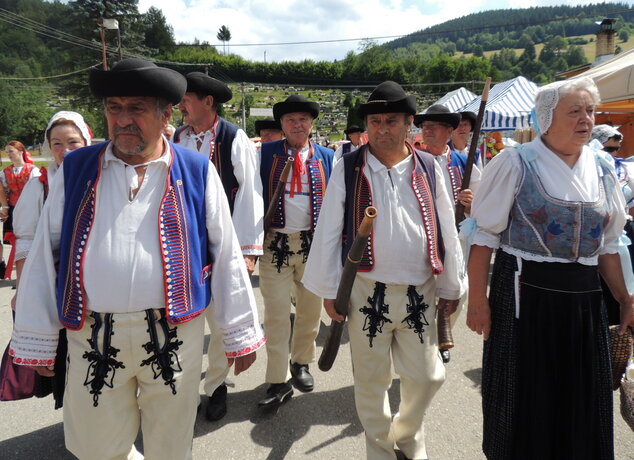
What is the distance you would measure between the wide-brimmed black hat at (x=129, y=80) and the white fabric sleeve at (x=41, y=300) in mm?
432

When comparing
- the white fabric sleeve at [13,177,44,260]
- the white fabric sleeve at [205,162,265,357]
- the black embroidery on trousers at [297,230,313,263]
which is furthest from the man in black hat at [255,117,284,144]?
the white fabric sleeve at [205,162,265,357]

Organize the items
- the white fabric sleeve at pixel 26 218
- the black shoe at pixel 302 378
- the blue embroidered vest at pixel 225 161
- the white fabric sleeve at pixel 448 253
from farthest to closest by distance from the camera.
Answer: the black shoe at pixel 302 378 < the blue embroidered vest at pixel 225 161 < the white fabric sleeve at pixel 448 253 < the white fabric sleeve at pixel 26 218

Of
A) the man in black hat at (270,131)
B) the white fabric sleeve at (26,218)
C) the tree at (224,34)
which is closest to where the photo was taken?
the white fabric sleeve at (26,218)

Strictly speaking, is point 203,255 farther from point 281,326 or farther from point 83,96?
point 83,96

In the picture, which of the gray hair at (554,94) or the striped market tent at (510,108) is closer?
the gray hair at (554,94)

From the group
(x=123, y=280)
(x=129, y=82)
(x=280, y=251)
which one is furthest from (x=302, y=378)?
(x=129, y=82)

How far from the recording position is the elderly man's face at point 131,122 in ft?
5.91

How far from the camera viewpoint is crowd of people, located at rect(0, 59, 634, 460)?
1767mm

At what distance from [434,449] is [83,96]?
4663 cm

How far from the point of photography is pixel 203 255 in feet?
6.48

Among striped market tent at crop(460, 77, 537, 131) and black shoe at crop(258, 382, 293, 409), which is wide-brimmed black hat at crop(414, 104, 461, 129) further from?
striped market tent at crop(460, 77, 537, 131)

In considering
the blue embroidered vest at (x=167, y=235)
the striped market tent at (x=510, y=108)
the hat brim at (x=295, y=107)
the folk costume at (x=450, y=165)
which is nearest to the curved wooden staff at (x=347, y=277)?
the blue embroidered vest at (x=167, y=235)

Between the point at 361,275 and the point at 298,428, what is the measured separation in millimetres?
1258

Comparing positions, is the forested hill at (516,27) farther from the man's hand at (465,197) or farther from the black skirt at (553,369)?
the black skirt at (553,369)
